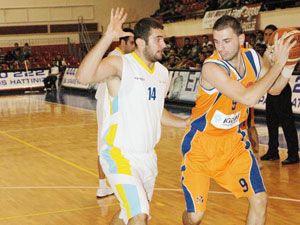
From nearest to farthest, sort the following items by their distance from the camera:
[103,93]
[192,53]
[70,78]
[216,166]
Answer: [216,166]
[103,93]
[192,53]
[70,78]

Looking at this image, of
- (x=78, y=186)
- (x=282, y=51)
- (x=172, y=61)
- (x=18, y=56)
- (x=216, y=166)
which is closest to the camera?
(x=282, y=51)

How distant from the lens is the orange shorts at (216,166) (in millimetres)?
4707

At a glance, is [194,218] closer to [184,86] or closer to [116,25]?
[116,25]

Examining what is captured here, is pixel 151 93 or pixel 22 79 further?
pixel 22 79

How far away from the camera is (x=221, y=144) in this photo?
4.82 metres

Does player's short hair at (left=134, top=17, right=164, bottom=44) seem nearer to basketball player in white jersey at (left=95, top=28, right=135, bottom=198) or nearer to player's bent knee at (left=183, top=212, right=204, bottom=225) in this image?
player's bent knee at (left=183, top=212, right=204, bottom=225)

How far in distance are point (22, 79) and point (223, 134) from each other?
2144 cm

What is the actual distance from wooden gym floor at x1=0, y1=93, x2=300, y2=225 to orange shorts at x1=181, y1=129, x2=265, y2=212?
1.33 metres

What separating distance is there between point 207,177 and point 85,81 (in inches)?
56.8

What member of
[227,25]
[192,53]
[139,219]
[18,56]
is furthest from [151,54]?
[18,56]

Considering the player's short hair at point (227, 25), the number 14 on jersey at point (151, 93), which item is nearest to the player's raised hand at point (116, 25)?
the number 14 on jersey at point (151, 93)

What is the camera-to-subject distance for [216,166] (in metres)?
4.77

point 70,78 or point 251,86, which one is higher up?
point 251,86

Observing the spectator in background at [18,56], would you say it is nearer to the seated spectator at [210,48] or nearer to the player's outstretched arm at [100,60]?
the seated spectator at [210,48]
